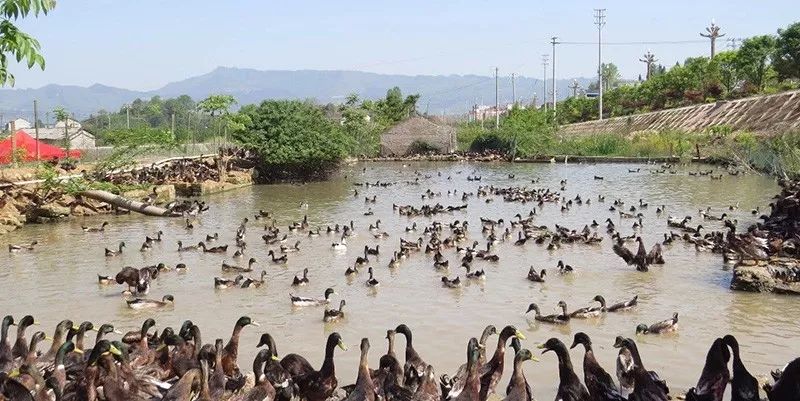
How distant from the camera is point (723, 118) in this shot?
221ft

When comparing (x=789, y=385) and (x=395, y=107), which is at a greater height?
(x=395, y=107)

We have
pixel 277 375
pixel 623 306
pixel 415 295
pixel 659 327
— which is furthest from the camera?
pixel 415 295

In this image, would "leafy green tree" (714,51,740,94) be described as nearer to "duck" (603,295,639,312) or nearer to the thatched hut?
the thatched hut

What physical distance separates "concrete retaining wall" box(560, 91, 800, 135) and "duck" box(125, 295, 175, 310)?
142 feet

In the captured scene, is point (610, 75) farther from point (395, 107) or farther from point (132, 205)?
point (132, 205)

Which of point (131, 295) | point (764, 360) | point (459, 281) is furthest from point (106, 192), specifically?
point (764, 360)

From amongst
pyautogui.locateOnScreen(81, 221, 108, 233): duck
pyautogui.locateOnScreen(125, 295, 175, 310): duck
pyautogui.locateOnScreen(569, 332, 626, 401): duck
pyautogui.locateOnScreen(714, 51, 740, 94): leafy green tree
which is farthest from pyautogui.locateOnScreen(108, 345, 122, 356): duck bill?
pyautogui.locateOnScreen(714, 51, 740, 94): leafy green tree

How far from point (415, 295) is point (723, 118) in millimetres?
58404

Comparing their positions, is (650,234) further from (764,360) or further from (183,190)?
(183,190)

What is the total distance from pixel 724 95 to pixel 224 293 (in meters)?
73.6

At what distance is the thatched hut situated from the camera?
72.8 metres

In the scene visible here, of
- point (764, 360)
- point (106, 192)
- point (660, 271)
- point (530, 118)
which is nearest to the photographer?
point (764, 360)

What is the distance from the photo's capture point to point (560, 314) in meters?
13.7

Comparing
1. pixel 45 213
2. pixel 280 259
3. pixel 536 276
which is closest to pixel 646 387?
pixel 536 276
